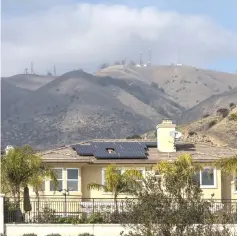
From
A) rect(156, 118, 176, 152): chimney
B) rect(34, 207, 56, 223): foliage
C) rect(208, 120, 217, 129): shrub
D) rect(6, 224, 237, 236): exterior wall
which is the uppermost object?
rect(208, 120, 217, 129): shrub

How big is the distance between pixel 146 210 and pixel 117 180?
16.0 meters

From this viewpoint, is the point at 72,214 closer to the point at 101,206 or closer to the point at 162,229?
the point at 101,206

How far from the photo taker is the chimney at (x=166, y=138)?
4881 centimetres

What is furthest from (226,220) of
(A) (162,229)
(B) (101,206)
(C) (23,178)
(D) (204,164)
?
(D) (204,164)

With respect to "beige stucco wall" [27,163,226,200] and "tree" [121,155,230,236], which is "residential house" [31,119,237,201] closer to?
"beige stucco wall" [27,163,226,200]

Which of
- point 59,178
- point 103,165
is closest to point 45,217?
point 59,178

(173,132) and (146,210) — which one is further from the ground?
(173,132)

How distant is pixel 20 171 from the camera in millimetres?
40281

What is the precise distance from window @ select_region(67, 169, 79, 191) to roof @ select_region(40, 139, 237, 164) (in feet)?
2.43

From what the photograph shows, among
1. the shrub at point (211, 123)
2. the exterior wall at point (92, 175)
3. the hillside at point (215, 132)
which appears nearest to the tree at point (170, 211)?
the exterior wall at point (92, 175)

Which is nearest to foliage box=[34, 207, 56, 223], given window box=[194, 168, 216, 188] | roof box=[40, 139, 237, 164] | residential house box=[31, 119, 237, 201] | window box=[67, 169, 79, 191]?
residential house box=[31, 119, 237, 201]

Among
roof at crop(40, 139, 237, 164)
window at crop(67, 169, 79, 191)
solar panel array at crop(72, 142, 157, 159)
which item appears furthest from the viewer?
solar panel array at crop(72, 142, 157, 159)

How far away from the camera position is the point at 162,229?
77.6ft

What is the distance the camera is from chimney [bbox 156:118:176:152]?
160ft
